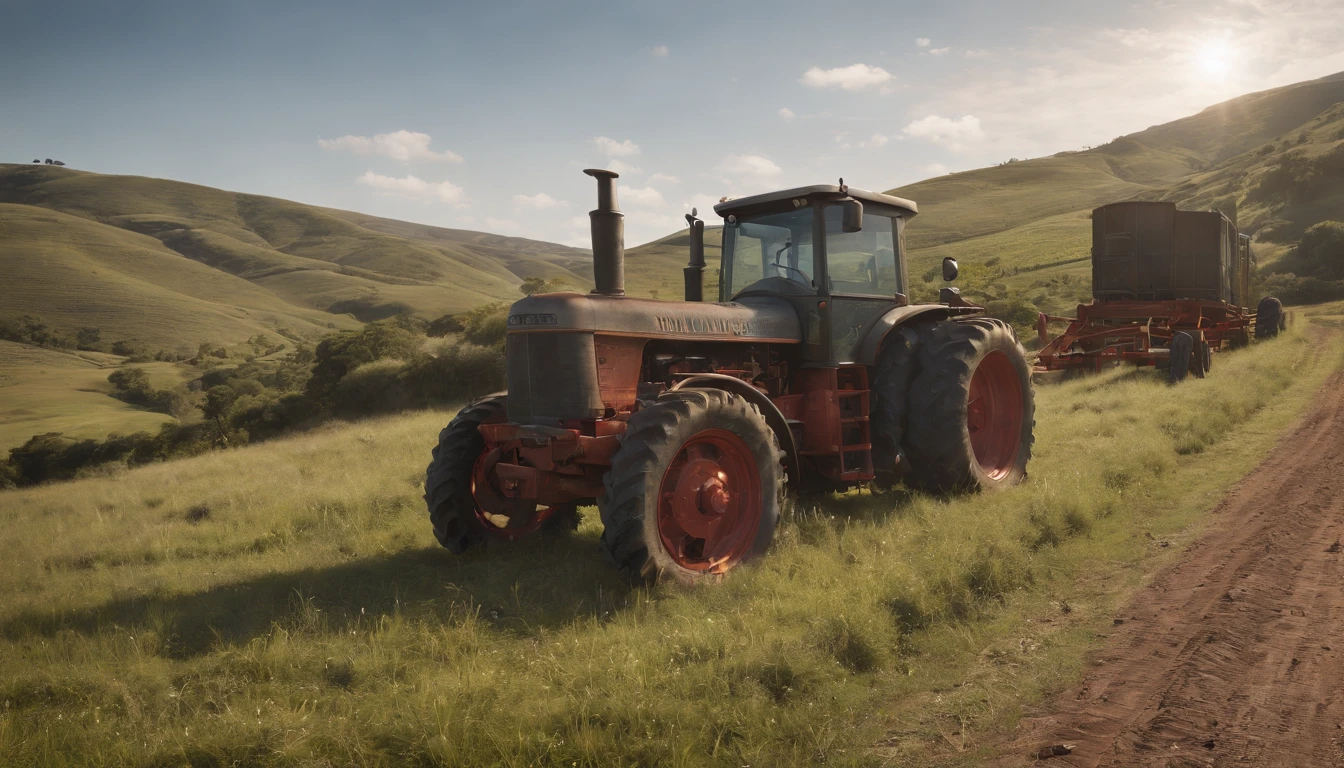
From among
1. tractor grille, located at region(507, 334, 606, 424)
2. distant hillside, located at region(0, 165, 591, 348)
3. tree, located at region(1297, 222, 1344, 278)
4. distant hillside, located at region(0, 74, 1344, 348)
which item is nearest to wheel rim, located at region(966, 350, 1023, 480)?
distant hillside, located at region(0, 74, 1344, 348)

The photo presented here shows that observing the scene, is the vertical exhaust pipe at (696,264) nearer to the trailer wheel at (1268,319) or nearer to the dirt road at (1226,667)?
the dirt road at (1226,667)

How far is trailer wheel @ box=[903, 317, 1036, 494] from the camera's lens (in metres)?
6.96

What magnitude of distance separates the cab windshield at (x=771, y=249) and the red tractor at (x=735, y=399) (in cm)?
2

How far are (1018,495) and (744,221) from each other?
11.0 ft

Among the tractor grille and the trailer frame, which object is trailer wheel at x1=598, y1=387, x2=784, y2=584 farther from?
the trailer frame

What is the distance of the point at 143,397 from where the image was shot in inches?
1666

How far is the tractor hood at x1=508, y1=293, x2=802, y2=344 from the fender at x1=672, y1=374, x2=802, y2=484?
1.25 ft

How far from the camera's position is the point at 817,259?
691cm

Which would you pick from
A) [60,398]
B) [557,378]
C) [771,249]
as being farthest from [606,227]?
[60,398]

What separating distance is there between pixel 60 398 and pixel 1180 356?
142ft

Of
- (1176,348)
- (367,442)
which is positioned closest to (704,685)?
(367,442)

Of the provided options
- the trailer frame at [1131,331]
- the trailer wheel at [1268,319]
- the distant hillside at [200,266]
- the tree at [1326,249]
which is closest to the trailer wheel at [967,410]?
the trailer frame at [1131,331]

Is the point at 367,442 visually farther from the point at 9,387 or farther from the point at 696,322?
the point at 9,387

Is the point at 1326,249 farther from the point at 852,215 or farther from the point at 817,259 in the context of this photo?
the point at 852,215
